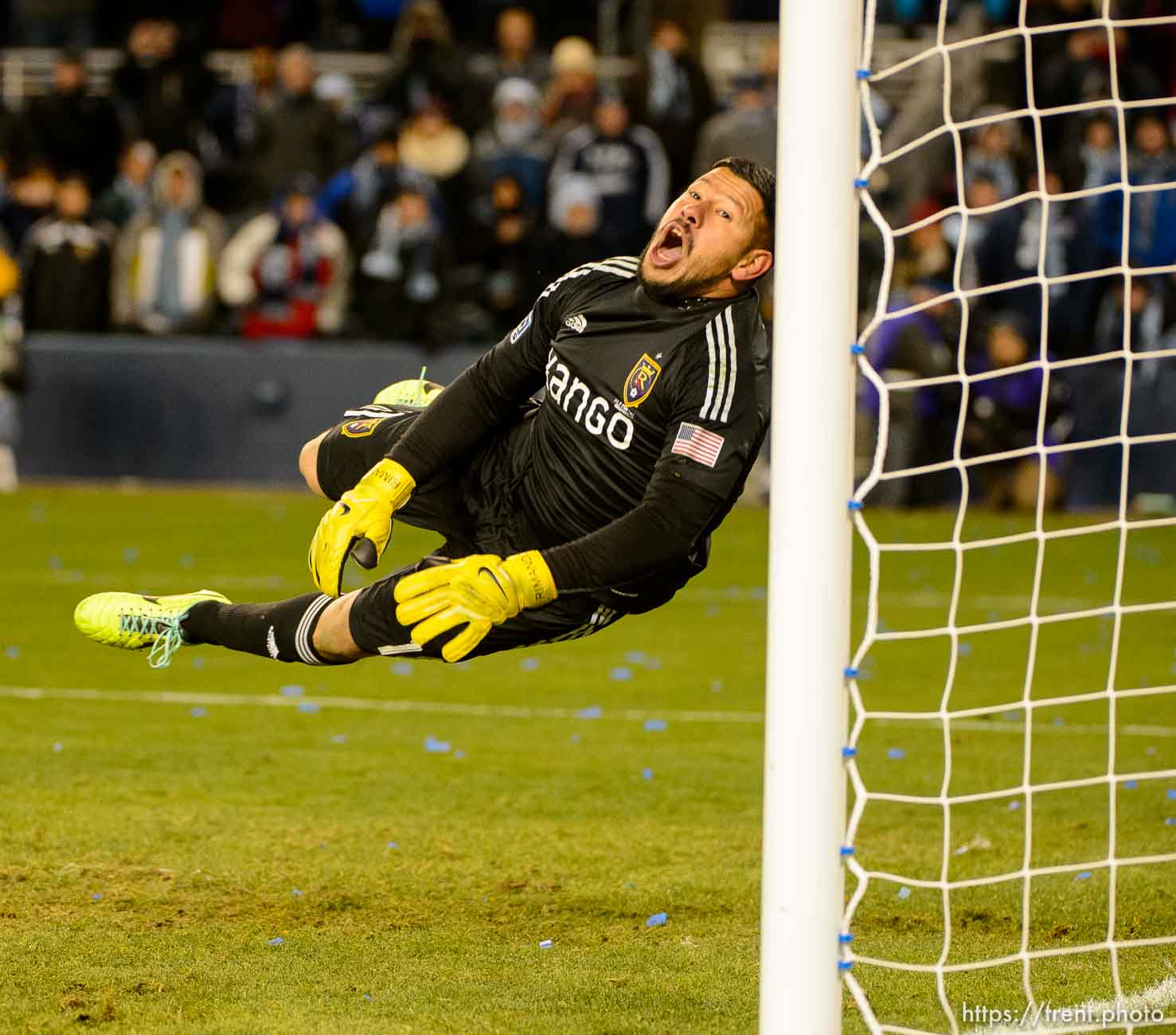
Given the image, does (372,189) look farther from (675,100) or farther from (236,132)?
(675,100)

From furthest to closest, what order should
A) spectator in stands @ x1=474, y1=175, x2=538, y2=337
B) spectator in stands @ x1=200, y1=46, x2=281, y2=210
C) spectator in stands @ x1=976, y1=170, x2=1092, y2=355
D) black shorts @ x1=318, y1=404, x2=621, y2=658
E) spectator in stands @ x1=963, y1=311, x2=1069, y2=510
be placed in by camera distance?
spectator in stands @ x1=200, y1=46, x2=281, y2=210, spectator in stands @ x1=474, y1=175, x2=538, y2=337, spectator in stands @ x1=976, y1=170, x2=1092, y2=355, spectator in stands @ x1=963, y1=311, x2=1069, y2=510, black shorts @ x1=318, y1=404, x2=621, y2=658

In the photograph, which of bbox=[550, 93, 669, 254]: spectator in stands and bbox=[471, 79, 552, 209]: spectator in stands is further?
bbox=[471, 79, 552, 209]: spectator in stands

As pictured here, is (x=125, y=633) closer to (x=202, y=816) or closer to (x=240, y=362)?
(x=202, y=816)

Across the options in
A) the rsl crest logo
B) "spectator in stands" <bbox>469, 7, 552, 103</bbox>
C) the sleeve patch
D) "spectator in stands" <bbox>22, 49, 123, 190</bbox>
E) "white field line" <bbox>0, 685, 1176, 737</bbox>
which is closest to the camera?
the rsl crest logo

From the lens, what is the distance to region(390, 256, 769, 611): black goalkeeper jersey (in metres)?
4.27

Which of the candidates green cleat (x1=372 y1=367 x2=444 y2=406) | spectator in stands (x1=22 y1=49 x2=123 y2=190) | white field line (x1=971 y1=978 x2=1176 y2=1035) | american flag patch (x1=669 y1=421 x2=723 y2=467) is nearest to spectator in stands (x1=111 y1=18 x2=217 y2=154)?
spectator in stands (x1=22 y1=49 x2=123 y2=190)

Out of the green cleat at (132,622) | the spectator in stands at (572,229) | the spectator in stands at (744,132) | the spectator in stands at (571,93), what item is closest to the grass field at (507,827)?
the green cleat at (132,622)

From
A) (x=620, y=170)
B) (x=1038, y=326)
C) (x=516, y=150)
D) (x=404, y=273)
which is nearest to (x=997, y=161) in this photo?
(x=1038, y=326)

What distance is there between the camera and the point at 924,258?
13.8 meters

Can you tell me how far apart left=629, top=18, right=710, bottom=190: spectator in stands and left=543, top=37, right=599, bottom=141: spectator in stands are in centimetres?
49

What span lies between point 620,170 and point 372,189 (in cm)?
203

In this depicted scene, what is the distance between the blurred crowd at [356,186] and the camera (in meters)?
A: 14.4

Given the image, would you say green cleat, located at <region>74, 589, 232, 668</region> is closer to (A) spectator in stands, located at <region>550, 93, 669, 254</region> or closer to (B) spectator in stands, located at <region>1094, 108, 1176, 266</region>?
(A) spectator in stands, located at <region>550, 93, 669, 254</region>

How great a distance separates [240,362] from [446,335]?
5.33ft
